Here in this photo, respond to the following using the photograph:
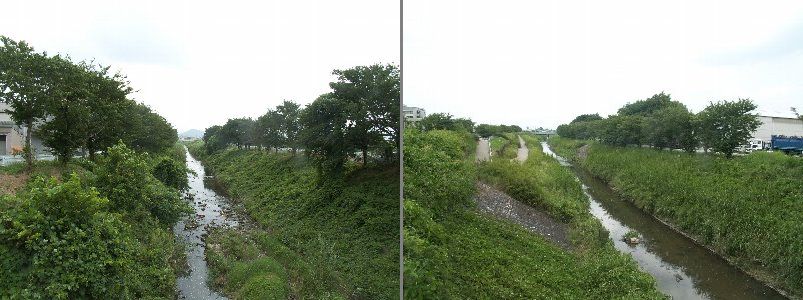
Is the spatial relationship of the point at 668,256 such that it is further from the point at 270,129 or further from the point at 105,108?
the point at 105,108

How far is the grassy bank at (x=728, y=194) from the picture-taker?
243 cm

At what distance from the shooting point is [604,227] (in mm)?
2340

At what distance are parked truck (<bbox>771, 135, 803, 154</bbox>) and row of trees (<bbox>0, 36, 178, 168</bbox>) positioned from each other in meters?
3.66

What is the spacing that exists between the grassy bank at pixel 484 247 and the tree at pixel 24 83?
6.87ft

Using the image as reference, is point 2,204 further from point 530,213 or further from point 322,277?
point 530,213

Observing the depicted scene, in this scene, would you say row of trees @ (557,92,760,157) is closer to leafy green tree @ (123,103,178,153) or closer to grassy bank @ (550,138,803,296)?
grassy bank @ (550,138,803,296)

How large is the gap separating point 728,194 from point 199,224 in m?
3.85

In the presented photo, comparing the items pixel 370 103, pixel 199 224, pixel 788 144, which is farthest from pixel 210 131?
pixel 788 144

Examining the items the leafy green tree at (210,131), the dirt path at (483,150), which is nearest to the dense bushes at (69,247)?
the leafy green tree at (210,131)

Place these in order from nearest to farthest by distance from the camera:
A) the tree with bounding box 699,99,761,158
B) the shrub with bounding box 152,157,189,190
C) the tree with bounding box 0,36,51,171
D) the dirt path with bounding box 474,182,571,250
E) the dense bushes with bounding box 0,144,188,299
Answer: the dense bushes with bounding box 0,144,188,299 < the tree with bounding box 0,36,51,171 < the dirt path with bounding box 474,182,571,250 < the tree with bounding box 699,99,761,158 < the shrub with bounding box 152,157,189,190

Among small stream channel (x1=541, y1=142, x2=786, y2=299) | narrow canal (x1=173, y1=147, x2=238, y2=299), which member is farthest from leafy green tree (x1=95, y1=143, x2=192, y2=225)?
small stream channel (x1=541, y1=142, x2=786, y2=299)

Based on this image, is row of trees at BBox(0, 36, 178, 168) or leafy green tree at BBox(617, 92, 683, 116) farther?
row of trees at BBox(0, 36, 178, 168)

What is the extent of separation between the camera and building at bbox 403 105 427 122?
201 centimetres

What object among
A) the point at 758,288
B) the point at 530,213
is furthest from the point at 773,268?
the point at 530,213
